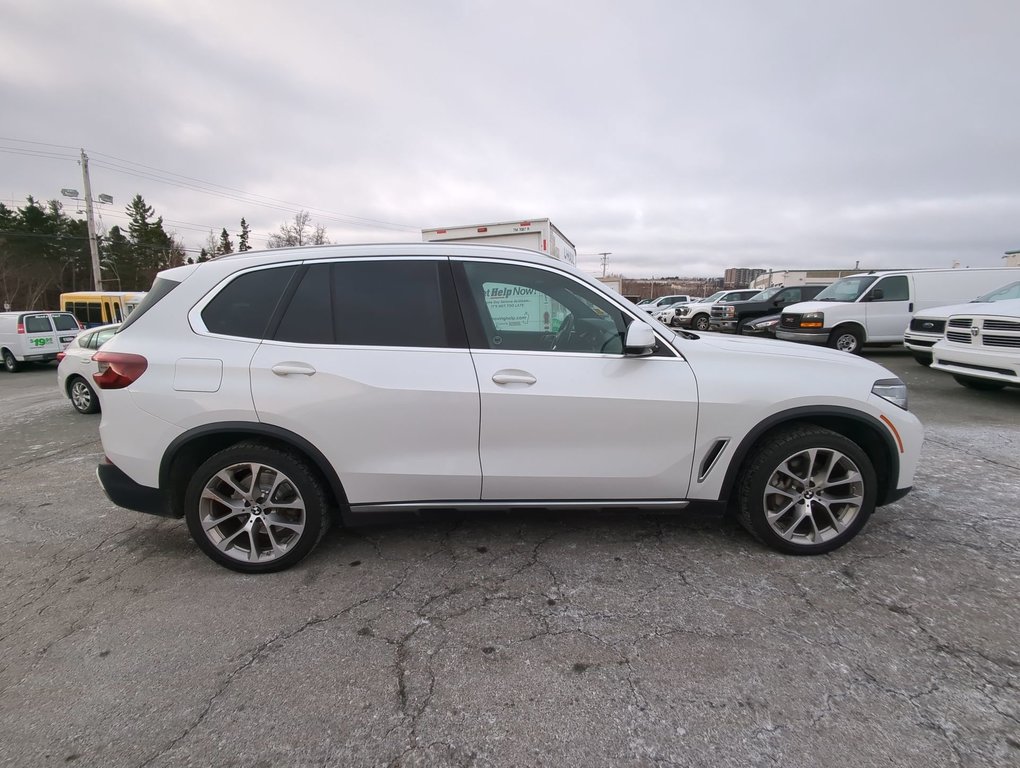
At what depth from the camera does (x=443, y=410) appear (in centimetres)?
259

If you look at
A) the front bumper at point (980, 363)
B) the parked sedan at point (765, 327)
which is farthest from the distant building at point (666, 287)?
the front bumper at point (980, 363)

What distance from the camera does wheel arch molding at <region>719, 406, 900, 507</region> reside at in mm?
2695

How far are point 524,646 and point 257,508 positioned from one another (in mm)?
1656

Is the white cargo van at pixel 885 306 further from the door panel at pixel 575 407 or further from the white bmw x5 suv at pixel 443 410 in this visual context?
the door panel at pixel 575 407

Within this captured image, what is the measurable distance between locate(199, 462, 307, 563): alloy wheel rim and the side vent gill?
7.41 feet

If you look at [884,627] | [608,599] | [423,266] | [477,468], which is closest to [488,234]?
[423,266]

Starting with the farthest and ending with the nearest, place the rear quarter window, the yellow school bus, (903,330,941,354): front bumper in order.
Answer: the yellow school bus, (903,330,941,354): front bumper, the rear quarter window

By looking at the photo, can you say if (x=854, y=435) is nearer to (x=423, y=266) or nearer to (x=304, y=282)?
(x=423, y=266)

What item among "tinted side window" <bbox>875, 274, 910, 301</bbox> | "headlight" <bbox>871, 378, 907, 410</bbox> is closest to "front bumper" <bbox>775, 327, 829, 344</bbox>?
"tinted side window" <bbox>875, 274, 910, 301</bbox>

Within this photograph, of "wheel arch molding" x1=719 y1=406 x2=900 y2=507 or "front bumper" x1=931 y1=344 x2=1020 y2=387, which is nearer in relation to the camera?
"wheel arch molding" x1=719 y1=406 x2=900 y2=507

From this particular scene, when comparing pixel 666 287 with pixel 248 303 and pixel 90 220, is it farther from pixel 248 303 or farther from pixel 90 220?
pixel 248 303

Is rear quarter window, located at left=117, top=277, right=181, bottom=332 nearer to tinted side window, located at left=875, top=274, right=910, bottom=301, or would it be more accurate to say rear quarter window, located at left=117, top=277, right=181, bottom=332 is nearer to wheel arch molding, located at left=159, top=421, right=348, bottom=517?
wheel arch molding, located at left=159, top=421, right=348, bottom=517

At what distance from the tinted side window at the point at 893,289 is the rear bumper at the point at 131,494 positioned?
13.5 metres

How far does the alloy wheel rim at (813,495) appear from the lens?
2.75 m
